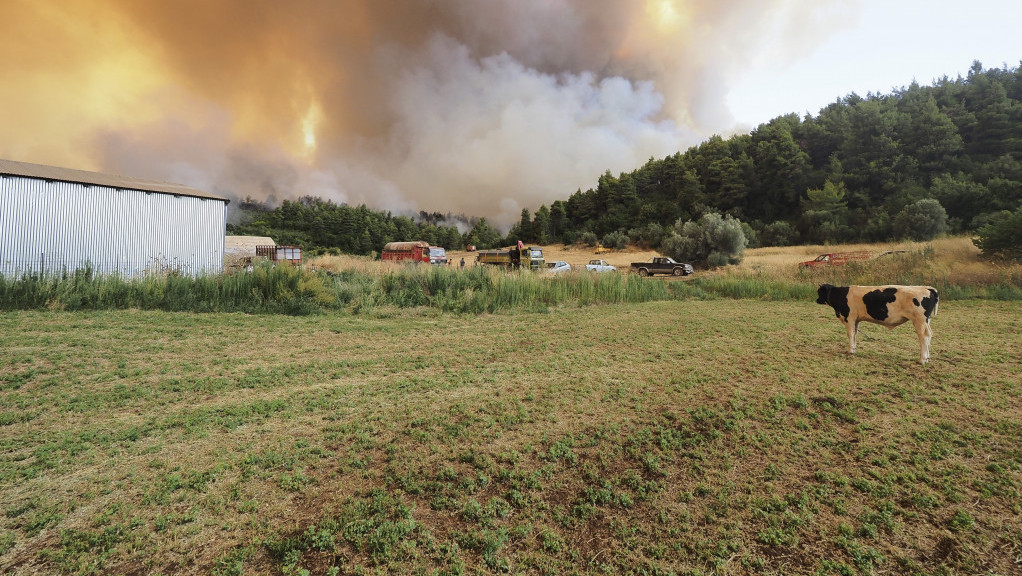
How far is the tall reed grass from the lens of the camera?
28.5ft

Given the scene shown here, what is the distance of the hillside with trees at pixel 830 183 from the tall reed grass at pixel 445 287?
48.7 ft

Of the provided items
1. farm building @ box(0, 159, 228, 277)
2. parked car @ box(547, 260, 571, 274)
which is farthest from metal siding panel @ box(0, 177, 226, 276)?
parked car @ box(547, 260, 571, 274)

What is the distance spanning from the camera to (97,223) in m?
14.2

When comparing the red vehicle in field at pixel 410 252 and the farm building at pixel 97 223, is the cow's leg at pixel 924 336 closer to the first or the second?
the farm building at pixel 97 223

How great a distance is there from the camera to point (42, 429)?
11.3 feet

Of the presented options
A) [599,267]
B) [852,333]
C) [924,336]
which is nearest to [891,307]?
[924,336]

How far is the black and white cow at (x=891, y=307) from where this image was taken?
216 inches

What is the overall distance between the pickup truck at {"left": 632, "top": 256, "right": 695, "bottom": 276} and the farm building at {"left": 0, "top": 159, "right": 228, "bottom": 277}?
22.5 m

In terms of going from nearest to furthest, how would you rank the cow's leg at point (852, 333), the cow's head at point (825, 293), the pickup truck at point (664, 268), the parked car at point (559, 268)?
1. the cow's leg at point (852, 333)
2. the cow's head at point (825, 293)
3. the parked car at point (559, 268)
4. the pickup truck at point (664, 268)

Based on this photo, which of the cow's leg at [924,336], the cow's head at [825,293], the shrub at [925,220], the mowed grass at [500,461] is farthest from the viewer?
the shrub at [925,220]

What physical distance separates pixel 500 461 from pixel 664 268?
23.7m

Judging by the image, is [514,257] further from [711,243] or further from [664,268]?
[711,243]

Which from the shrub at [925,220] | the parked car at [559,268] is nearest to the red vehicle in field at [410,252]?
the parked car at [559,268]

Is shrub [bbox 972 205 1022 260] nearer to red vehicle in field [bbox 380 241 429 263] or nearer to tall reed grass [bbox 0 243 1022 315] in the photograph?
tall reed grass [bbox 0 243 1022 315]
